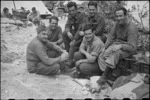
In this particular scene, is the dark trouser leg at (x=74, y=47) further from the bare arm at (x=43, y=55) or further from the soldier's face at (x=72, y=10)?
the bare arm at (x=43, y=55)

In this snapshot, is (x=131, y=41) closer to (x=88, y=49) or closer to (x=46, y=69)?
(x=88, y=49)

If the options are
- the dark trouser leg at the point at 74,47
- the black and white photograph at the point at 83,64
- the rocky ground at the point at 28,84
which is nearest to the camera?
the black and white photograph at the point at 83,64

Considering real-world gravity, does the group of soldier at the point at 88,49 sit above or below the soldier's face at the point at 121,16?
below

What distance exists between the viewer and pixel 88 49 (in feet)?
16.4

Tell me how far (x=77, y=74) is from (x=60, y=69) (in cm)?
58

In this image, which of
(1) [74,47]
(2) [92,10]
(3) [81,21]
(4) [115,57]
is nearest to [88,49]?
(1) [74,47]

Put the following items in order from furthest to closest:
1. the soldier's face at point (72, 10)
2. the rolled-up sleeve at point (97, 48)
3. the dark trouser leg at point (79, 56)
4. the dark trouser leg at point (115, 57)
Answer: the soldier's face at point (72, 10), the dark trouser leg at point (79, 56), the rolled-up sleeve at point (97, 48), the dark trouser leg at point (115, 57)

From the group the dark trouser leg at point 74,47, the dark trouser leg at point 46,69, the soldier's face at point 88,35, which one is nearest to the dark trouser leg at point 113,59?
the soldier's face at point 88,35

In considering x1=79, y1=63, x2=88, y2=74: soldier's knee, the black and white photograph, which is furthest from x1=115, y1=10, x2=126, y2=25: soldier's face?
x1=79, y1=63, x2=88, y2=74: soldier's knee

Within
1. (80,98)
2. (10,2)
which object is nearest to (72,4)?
(80,98)

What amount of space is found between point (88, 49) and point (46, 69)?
106cm

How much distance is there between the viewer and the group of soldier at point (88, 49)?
14.2ft

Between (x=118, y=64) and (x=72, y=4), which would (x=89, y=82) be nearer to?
(x=118, y=64)

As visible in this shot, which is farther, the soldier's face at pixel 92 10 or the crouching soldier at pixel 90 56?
the soldier's face at pixel 92 10
